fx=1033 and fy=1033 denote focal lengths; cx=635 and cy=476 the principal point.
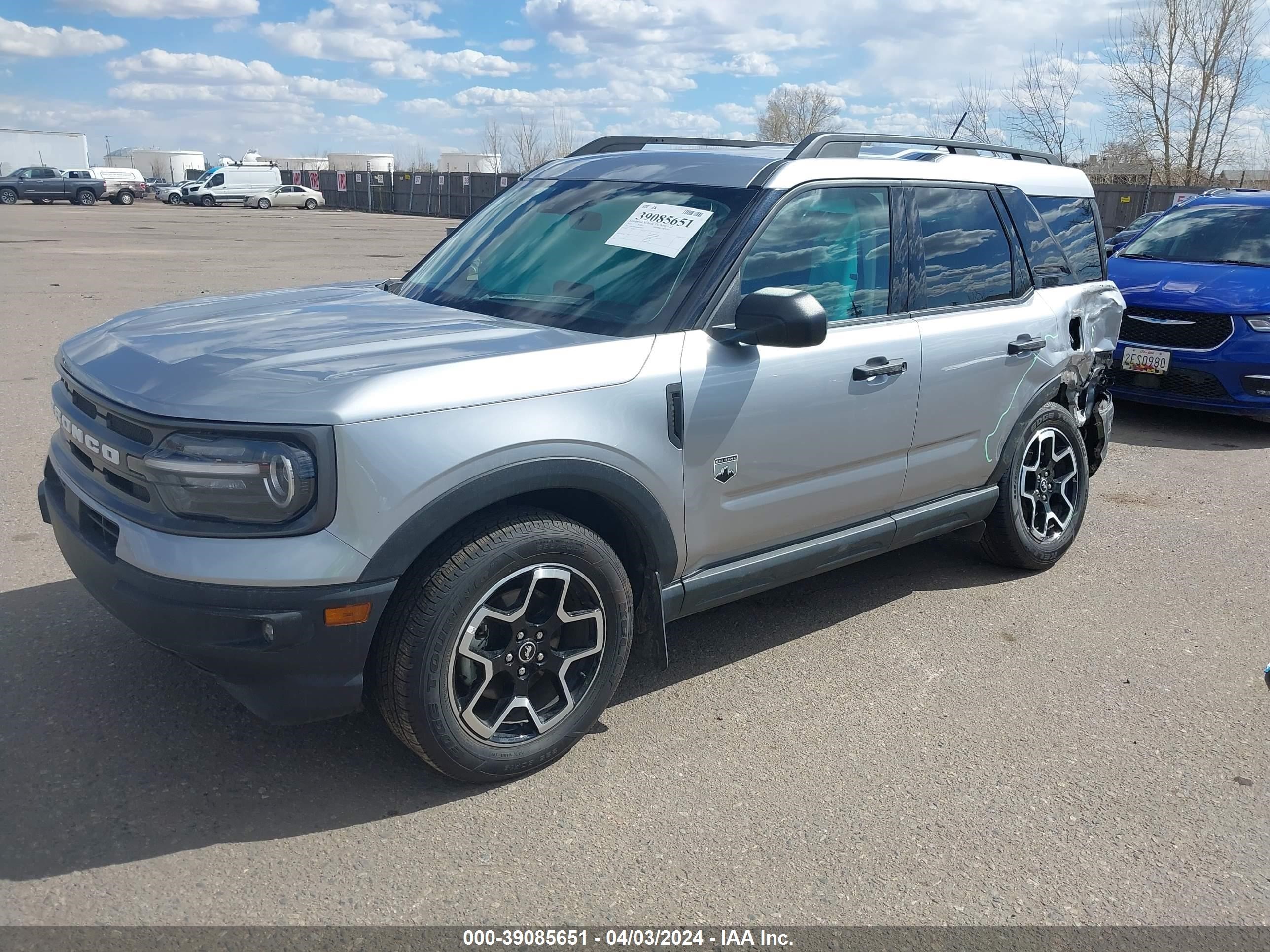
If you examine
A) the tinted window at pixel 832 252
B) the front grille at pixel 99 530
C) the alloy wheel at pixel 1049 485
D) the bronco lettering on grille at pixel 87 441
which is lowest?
the alloy wheel at pixel 1049 485

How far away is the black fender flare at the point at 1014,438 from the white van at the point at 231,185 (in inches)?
2138

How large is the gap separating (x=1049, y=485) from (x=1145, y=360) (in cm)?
364

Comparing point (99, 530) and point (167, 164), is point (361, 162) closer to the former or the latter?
point (167, 164)

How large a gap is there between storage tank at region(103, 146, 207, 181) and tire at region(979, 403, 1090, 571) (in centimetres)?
8492

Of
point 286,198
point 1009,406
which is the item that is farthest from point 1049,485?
point 286,198

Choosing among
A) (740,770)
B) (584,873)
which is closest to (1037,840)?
(740,770)

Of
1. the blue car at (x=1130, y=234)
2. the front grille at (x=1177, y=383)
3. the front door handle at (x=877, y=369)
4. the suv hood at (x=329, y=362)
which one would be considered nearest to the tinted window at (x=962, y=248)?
the front door handle at (x=877, y=369)

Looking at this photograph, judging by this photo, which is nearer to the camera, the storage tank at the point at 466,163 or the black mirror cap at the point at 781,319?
the black mirror cap at the point at 781,319

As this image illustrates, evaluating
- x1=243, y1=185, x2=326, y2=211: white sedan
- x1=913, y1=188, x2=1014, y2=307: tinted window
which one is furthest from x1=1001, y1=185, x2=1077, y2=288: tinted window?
x1=243, y1=185, x2=326, y2=211: white sedan

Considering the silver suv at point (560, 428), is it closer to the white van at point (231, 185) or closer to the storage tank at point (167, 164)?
the white van at point (231, 185)

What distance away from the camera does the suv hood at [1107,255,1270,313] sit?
7.71 metres

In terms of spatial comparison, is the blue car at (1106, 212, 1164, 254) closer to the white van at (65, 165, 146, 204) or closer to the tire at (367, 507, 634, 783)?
the tire at (367, 507, 634, 783)

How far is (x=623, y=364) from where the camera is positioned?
3.17 metres

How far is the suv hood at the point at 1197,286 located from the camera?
7.71m
